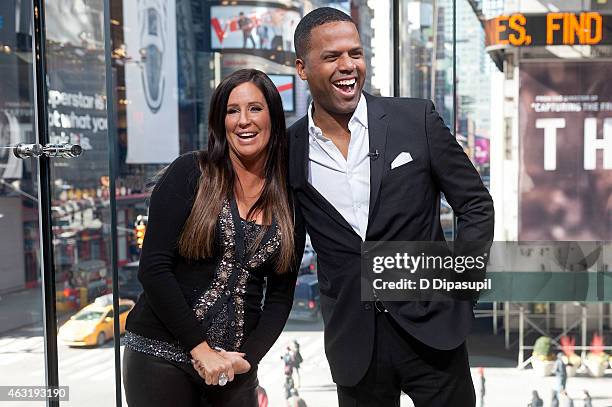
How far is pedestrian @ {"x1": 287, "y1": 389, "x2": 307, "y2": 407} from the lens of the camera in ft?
10.4

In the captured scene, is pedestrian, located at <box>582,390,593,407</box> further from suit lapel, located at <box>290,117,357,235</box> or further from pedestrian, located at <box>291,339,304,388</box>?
suit lapel, located at <box>290,117,357,235</box>

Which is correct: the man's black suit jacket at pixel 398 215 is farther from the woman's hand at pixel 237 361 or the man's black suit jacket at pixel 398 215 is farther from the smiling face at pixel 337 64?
the woman's hand at pixel 237 361

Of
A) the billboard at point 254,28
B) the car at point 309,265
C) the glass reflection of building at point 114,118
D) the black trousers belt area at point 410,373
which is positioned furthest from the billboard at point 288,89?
the black trousers belt area at point 410,373

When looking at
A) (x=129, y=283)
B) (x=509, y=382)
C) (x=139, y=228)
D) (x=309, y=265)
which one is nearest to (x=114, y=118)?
(x=139, y=228)

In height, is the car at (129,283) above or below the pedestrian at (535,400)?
above

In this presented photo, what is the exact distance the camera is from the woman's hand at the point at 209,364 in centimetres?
148

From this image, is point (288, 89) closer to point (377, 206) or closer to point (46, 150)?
point (46, 150)

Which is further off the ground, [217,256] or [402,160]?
[402,160]

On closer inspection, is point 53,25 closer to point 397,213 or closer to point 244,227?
point 244,227

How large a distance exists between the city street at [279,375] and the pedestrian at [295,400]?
23 millimetres

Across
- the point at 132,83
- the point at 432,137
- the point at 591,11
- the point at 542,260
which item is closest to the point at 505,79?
the point at 591,11

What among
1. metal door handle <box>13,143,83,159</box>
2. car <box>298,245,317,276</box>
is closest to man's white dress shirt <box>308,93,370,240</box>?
metal door handle <box>13,143,83,159</box>

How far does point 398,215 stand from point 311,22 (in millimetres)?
467

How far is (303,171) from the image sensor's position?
157cm
